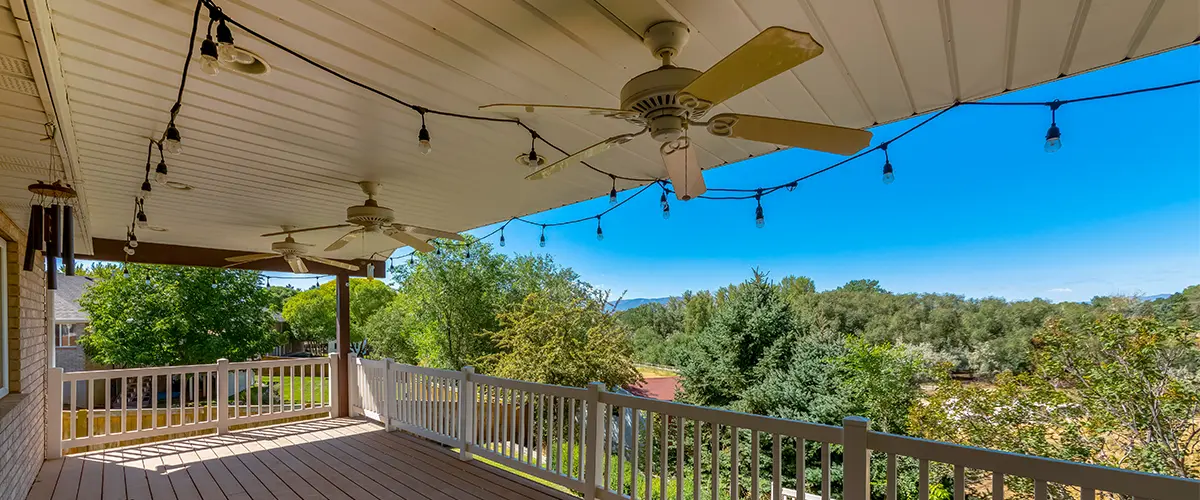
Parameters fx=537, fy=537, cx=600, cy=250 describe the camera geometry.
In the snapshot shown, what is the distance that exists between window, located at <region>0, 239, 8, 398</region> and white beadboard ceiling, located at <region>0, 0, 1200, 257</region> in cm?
128

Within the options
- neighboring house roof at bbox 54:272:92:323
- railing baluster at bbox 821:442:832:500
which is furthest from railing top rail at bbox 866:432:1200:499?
neighboring house roof at bbox 54:272:92:323

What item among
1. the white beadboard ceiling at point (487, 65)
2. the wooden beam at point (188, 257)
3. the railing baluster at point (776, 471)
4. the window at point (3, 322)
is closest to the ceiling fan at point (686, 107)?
the white beadboard ceiling at point (487, 65)

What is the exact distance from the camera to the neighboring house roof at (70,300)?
55.3ft

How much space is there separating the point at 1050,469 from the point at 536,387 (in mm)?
2942

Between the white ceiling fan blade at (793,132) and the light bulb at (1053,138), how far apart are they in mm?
810

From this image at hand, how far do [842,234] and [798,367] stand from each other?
60.0 feet

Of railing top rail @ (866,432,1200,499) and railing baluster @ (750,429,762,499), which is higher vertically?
railing top rail @ (866,432,1200,499)

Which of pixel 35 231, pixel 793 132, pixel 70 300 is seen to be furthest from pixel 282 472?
pixel 70 300

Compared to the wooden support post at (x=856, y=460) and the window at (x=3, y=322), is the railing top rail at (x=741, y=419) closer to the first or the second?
the wooden support post at (x=856, y=460)

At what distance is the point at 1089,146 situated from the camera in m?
20.6

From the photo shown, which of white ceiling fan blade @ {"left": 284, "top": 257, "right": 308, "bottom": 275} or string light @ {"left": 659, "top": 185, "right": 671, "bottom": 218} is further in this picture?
white ceiling fan blade @ {"left": 284, "top": 257, "right": 308, "bottom": 275}

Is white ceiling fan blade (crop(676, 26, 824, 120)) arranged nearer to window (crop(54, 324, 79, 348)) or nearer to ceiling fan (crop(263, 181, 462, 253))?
ceiling fan (crop(263, 181, 462, 253))

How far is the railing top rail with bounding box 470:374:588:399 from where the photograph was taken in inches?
144

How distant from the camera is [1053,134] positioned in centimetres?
203
